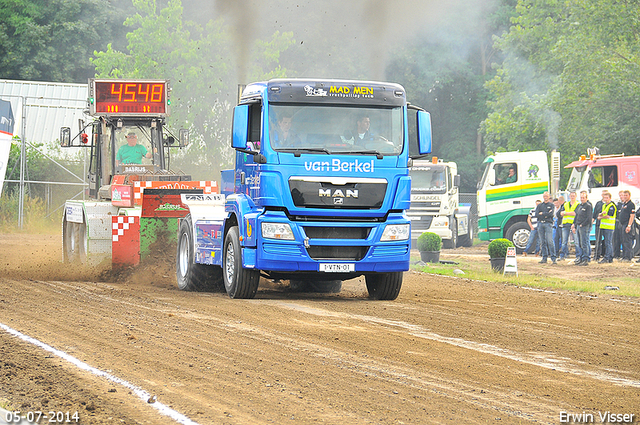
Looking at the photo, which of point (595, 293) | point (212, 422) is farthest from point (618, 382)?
point (595, 293)

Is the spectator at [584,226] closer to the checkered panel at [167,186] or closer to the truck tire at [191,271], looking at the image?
the checkered panel at [167,186]

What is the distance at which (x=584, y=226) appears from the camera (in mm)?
21938

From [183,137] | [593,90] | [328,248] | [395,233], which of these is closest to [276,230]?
[328,248]

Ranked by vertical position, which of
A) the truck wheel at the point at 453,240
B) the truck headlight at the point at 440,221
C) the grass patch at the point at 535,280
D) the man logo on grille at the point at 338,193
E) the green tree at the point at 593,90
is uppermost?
the green tree at the point at 593,90

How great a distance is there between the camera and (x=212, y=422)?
5.44m

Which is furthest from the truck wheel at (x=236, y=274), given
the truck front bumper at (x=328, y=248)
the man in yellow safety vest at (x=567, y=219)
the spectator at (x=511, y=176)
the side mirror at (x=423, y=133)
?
the spectator at (x=511, y=176)

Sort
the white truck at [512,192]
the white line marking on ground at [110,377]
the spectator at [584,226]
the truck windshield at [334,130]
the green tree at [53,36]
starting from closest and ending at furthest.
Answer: the white line marking on ground at [110,377]
the truck windshield at [334,130]
the spectator at [584,226]
the white truck at [512,192]
the green tree at [53,36]

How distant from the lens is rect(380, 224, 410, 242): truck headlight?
11797 millimetres

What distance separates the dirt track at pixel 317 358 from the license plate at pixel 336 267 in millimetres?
509

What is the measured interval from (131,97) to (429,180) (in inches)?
516

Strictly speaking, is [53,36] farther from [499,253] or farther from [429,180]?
[499,253]

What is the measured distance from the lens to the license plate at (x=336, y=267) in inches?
456

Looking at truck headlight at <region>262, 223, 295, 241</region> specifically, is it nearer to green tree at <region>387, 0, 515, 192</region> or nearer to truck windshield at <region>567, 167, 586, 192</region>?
truck windshield at <region>567, 167, 586, 192</region>

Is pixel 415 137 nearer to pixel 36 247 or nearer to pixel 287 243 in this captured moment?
pixel 287 243
